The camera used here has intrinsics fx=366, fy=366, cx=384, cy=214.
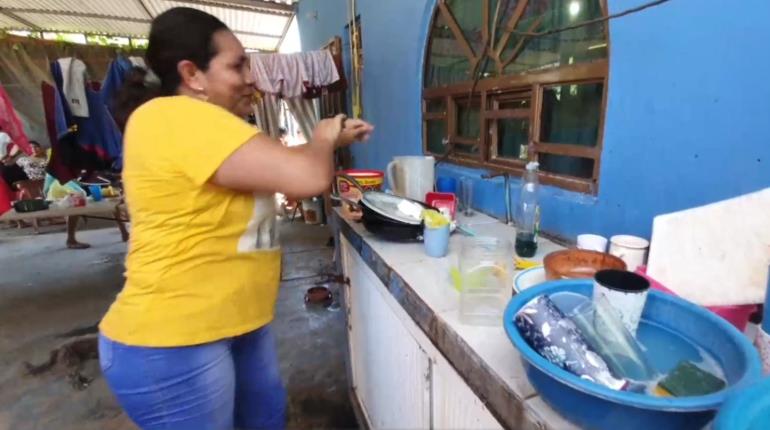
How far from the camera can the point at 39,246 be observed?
4.29 metres

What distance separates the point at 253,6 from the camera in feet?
15.9

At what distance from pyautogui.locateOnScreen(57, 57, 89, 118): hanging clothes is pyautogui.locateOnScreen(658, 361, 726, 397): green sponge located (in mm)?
3715

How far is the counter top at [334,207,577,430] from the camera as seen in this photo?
0.48 metres

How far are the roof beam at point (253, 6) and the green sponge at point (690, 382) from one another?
18.1ft

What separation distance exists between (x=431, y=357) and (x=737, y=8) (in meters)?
0.84

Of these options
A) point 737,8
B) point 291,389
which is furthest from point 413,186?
point 291,389

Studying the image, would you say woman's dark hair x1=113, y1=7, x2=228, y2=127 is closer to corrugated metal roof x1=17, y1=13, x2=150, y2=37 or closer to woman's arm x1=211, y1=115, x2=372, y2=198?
woman's arm x1=211, y1=115, x2=372, y2=198

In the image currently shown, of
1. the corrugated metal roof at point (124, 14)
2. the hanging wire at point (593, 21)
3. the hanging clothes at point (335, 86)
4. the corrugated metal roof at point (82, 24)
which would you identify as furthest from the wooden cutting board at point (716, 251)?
the corrugated metal roof at point (82, 24)

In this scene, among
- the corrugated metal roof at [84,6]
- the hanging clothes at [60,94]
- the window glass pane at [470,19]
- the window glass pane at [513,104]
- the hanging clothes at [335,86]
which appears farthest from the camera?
the corrugated metal roof at [84,6]

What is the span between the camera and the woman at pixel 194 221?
643 millimetres

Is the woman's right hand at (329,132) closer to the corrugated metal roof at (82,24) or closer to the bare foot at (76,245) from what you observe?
the bare foot at (76,245)

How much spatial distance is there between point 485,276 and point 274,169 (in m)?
0.46

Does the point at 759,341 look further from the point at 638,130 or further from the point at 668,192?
the point at 638,130

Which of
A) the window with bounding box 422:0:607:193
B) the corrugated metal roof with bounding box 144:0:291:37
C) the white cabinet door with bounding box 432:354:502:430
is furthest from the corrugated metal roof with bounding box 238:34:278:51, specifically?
the white cabinet door with bounding box 432:354:502:430
